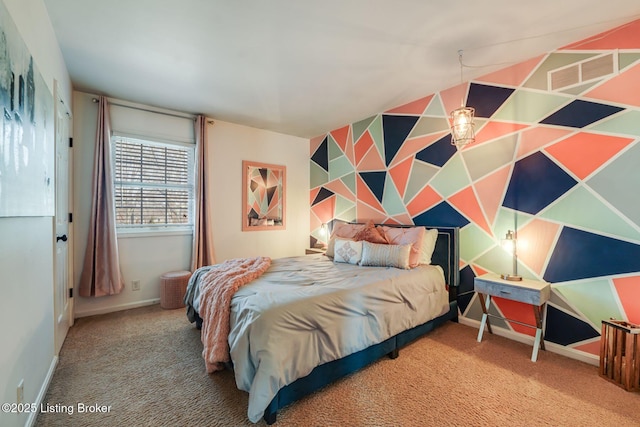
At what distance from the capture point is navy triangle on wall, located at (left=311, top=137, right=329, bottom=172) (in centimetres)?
494

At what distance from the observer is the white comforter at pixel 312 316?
161cm

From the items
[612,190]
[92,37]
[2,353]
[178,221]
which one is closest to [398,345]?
[612,190]

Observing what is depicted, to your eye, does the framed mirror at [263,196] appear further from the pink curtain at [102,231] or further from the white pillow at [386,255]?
the white pillow at [386,255]

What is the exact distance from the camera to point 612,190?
2.20m

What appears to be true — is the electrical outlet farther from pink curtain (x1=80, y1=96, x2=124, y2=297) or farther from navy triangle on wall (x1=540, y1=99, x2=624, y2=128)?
navy triangle on wall (x1=540, y1=99, x2=624, y2=128)

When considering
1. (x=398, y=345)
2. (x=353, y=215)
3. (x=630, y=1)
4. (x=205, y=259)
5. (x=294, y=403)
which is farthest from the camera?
(x=353, y=215)

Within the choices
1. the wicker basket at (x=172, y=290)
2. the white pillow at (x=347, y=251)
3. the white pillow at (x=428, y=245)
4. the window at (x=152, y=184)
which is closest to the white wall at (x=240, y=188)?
the window at (x=152, y=184)

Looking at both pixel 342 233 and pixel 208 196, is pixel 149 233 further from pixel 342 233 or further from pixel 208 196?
pixel 342 233

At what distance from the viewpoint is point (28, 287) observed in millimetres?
1590

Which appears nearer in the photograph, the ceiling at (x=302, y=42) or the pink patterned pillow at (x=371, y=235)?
the ceiling at (x=302, y=42)

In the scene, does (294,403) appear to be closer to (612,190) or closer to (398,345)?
(398,345)

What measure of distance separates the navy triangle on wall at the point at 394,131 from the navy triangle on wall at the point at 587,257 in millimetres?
2036

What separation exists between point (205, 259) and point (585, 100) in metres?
4.57

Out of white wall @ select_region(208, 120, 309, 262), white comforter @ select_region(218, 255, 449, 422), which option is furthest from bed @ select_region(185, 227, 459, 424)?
white wall @ select_region(208, 120, 309, 262)
